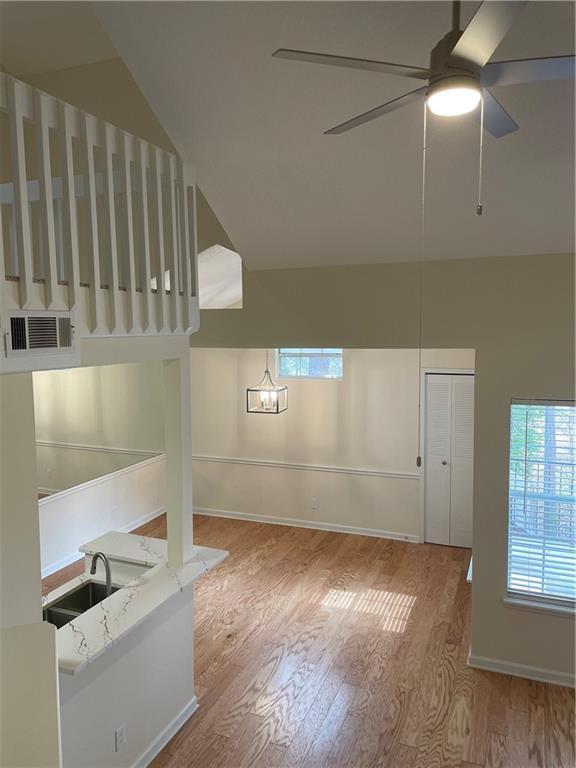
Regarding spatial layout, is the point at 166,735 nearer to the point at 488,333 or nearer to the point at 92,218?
the point at 92,218

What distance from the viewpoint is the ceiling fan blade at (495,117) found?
1959 mm

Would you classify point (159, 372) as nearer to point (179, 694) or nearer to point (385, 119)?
point (179, 694)

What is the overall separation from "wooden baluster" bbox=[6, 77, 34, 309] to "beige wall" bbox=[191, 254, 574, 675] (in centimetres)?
248

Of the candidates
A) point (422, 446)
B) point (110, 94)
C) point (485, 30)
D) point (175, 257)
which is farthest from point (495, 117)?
point (422, 446)

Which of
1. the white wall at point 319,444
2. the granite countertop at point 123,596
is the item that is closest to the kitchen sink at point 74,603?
the granite countertop at point 123,596

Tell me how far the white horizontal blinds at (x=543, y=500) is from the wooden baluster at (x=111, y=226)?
2.80 metres

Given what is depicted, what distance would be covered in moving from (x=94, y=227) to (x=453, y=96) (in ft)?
5.50

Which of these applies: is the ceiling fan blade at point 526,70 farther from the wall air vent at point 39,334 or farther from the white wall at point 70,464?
the white wall at point 70,464

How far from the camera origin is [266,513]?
24.2ft

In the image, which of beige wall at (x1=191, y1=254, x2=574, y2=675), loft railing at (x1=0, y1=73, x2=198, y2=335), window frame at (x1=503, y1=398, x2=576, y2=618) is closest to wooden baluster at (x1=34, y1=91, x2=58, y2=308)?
loft railing at (x1=0, y1=73, x2=198, y2=335)

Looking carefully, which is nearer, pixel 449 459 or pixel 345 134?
pixel 345 134

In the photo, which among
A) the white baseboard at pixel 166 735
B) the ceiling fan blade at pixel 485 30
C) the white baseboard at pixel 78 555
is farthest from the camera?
the white baseboard at pixel 78 555

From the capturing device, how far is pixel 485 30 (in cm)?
156

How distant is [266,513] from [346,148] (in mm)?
5226
